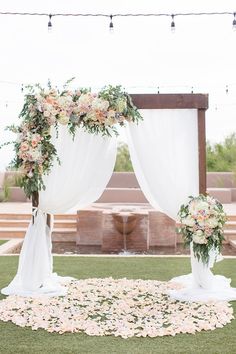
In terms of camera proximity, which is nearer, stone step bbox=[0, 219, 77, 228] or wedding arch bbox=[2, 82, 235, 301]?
wedding arch bbox=[2, 82, 235, 301]

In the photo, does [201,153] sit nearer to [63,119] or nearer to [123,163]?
[63,119]

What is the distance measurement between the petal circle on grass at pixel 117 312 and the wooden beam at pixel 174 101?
7.41 ft

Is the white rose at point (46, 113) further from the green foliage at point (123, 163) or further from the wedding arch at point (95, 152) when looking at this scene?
the green foliage at point (123, 163)

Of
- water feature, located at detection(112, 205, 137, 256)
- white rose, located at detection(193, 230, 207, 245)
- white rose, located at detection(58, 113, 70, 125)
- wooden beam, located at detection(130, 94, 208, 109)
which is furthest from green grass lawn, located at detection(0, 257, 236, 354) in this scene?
water feature, located at detection(112, 205, 137, 256)

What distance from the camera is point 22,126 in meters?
5.78

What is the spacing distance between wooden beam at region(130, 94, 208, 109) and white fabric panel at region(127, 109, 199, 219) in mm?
79

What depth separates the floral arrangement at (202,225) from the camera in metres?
5.41

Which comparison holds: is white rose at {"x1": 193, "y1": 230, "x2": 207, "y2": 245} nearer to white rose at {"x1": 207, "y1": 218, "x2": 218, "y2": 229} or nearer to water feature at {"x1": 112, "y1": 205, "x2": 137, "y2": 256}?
white rose at {"x1": 207, "y1": 218, "x2": 218, "y2": 229}

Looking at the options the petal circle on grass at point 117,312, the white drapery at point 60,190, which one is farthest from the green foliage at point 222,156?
the white drapery at point 60,190

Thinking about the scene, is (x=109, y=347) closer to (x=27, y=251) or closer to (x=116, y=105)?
(x=27, y=251)

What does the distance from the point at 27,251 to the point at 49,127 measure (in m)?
1.54

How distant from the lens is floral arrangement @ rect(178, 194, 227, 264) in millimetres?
5406

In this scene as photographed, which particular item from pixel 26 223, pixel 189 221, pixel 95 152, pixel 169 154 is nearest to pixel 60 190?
pixel 95 152

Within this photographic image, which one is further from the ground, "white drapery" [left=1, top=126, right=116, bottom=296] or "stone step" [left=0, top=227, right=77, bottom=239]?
"white drapery" [left=1, top=126, right=116, bottom=296]
